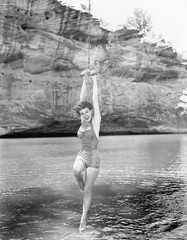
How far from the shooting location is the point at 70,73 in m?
42.5

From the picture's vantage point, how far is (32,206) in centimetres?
739

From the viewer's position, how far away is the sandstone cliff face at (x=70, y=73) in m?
37.8

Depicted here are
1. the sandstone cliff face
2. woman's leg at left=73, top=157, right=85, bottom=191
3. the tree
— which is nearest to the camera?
woman's leg at left=73, top=157, right=85, bottom=191

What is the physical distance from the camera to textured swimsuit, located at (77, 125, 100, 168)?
5488 millimetres

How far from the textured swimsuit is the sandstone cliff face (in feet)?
106

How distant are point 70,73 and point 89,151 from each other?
123ft

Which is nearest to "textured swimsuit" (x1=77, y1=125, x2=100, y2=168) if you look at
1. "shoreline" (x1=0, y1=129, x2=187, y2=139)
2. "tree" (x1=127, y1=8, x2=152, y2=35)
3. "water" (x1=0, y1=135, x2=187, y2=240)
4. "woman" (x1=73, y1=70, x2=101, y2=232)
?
"woman" (x1=73, y1=70, x2=101, y2=232)

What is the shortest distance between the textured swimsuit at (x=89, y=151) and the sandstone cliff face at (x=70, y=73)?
32.3 m

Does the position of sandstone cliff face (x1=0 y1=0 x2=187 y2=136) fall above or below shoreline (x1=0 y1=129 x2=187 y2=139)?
above

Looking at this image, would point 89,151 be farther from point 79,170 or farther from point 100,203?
point 100,203

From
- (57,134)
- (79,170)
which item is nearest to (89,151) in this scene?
(79,170)

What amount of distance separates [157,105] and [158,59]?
6857 mm

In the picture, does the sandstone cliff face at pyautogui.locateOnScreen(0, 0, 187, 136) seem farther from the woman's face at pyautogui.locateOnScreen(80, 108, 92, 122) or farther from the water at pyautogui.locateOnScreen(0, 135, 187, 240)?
the woman's face at pyautogui.locateOnScreen(80, 108, 92, 122)

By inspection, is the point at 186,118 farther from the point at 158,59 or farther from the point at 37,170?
the point at 37,170
